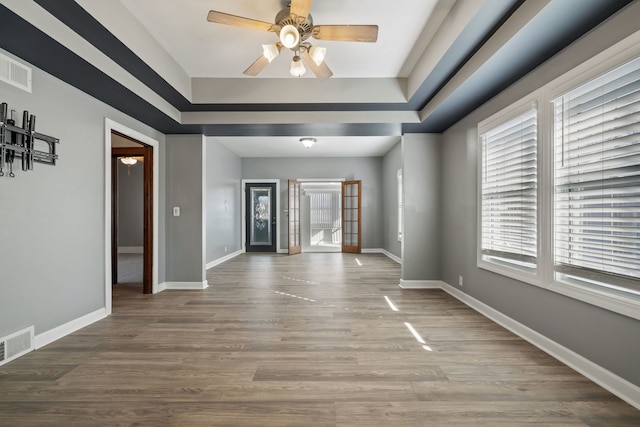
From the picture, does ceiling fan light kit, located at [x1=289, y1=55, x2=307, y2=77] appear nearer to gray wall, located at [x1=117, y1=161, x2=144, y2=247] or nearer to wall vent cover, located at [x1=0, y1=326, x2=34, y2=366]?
wall vent cover, located at [x1=0, y1=326, x2=34, y2=366]

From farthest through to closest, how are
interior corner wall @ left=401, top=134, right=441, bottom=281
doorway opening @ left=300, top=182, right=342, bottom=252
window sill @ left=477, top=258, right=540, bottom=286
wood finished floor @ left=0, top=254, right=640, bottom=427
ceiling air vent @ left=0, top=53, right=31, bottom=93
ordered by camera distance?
1. doorway opening @ left=300, top=182, right=342, bottom=252
2. interior corner wall @ left=401, top=134, right=441, bottom=281
3. window sill @ left=477, top=258, right=540, bottom=286
4. ceiling air vent @ left=0, top=53, right=31, bottom=93
5. wood finished floor @ left=0, top=254, right=640, bottom=427

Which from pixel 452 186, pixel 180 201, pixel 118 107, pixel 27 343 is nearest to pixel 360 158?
pixel 452 186

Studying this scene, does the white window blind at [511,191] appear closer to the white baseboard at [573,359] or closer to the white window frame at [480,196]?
the white window frame at [480,196]

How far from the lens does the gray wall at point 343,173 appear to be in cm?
848

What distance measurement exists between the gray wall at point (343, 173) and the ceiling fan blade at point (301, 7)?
6354 millimetres

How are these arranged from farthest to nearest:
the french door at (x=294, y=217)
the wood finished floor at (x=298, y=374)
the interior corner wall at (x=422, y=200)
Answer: the french door at (x=294, y=217) < the interior corner wall at (x=422, y=200) < the wood finished floor at (x=298, y=374)

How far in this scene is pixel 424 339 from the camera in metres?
2.68

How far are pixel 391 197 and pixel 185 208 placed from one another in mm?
4971

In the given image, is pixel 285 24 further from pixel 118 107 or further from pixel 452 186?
pixel 452 186

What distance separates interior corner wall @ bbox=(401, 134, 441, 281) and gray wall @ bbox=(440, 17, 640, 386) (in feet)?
0.42

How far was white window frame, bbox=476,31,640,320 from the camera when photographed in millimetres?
1781

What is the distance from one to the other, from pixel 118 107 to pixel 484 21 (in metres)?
3.78

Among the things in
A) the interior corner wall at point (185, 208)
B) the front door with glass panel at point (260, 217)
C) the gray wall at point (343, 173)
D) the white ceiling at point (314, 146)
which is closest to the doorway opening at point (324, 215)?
the gray wall at point (343, 173)

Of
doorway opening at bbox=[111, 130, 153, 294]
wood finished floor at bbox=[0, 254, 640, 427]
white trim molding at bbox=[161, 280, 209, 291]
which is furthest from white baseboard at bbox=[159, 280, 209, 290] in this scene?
wood finished floor at bbox=[0, 254, 640, 427]
